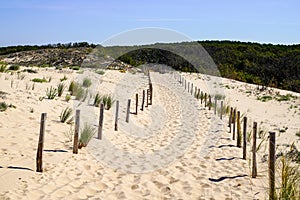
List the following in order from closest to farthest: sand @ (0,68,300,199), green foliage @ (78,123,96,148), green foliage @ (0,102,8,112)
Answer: sand @ (0,68,300,199) → green foliage @ (78,123,96,148) → green foliage @ (0,102,8,112)

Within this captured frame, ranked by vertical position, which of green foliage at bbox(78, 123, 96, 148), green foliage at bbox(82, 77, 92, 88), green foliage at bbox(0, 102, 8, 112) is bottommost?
green foliage at bbox(78, 123, 96, 148)

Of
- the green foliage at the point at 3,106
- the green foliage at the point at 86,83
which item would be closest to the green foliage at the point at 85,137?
the green foliage at the point at 3,106

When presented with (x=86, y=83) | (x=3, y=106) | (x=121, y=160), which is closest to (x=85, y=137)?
(x=121, y=160)

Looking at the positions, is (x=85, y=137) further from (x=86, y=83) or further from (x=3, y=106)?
(x=86, y=83)

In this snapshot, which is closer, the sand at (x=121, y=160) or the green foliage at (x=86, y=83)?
A: the sand at (x=121, y=160)

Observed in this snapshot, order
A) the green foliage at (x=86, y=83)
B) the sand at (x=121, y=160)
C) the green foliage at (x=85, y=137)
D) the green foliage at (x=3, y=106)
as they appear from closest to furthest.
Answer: the sand at (x=121, y=160) → the green foliage at (x=85, y=137) → the green foliage at (x=3, y=106) → the green foliage at (x=86, y=83)

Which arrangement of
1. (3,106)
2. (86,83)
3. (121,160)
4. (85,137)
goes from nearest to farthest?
(121,160) < (85,137) < (3,106) < (86,83)

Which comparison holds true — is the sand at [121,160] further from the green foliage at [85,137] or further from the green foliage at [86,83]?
the green foliage at [86,83]

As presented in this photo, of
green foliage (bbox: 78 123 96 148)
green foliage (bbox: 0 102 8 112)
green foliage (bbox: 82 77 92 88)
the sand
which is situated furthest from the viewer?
green foliage (bbox: 82 77 92 88)

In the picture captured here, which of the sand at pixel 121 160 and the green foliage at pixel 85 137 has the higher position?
the green foliage at pixel 85 137

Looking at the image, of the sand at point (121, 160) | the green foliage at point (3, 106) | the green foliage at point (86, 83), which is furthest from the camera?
the green foliage at point (86, 83)

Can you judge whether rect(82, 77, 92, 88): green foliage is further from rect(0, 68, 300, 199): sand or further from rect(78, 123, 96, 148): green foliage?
rect(78, 123, 96, 148): green foliage

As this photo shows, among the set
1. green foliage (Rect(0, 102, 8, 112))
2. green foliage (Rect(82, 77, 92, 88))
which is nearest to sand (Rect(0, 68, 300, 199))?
green foliage (Rect(0, 102, 8, 112))

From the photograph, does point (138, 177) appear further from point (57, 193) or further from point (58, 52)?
point (58, 52)
